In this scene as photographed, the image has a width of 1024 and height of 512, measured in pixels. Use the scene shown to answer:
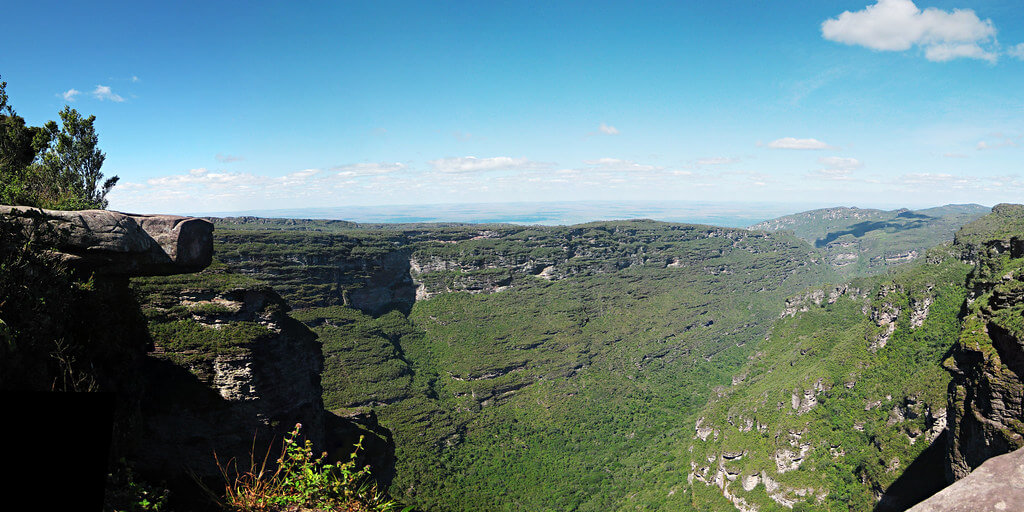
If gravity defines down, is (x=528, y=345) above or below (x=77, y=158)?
below

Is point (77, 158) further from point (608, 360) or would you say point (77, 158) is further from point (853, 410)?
point (608, 360)

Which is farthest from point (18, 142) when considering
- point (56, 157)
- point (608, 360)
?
point (608, 360)

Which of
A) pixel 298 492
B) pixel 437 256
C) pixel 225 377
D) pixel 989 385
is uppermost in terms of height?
pixel 298 492

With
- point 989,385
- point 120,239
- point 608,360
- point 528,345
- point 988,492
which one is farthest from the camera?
point 528,345

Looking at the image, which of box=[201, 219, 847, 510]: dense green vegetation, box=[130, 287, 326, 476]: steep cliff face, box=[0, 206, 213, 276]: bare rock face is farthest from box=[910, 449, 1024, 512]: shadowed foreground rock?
box=[201, 219, 847, 510]: dense green vegetation

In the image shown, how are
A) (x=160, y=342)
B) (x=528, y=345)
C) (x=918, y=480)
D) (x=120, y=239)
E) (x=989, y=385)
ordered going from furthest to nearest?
(x=528, y=345) → (x=918, y=480) → (x=160, y=342) → (x=989, y=385) → (x=120, y=239)

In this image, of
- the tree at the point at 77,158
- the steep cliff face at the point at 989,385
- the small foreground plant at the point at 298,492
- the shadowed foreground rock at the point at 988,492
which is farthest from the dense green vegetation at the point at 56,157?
the steep cliff face at the point at 989,385

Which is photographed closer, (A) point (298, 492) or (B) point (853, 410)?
(A) point (298, 492)
